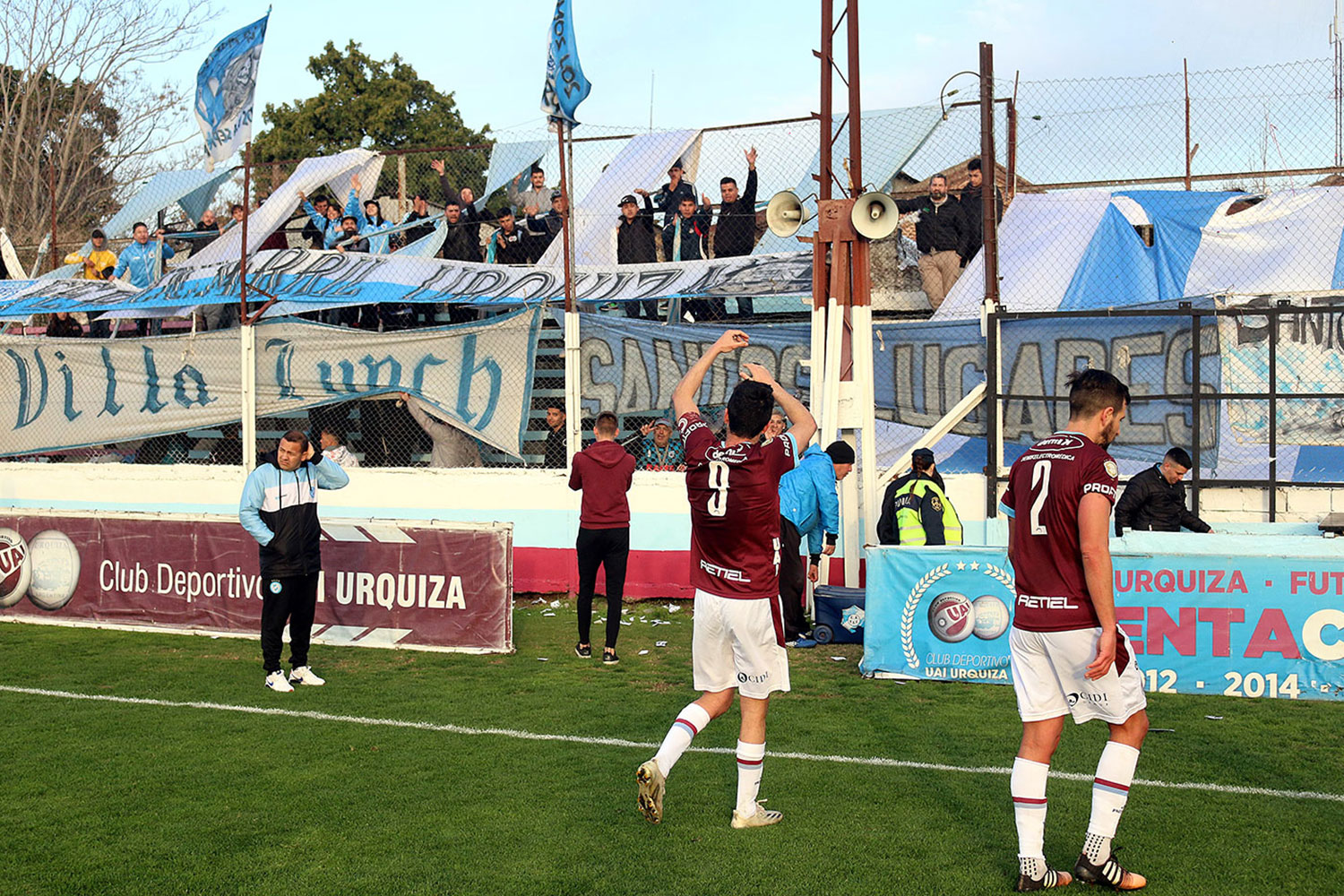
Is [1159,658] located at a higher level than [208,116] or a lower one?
lower

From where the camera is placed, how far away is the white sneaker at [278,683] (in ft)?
29.7

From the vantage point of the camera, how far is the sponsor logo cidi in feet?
35.3

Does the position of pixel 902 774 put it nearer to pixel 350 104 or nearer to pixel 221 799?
pixel 221 799

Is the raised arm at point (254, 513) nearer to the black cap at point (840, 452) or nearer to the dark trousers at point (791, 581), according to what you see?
the dark trousers at point (791, 581)

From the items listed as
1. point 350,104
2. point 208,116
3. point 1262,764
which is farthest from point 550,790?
point 350,104

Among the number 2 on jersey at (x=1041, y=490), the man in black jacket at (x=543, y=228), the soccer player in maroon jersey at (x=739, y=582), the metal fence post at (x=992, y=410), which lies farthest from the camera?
the man in black jacket at (x=543, y=228)

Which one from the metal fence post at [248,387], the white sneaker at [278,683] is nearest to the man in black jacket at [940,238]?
the metal fence post at [248,387]

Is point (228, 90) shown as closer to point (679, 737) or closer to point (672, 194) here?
point (672, 194)

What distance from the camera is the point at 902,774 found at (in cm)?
672

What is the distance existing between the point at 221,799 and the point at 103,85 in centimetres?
2942

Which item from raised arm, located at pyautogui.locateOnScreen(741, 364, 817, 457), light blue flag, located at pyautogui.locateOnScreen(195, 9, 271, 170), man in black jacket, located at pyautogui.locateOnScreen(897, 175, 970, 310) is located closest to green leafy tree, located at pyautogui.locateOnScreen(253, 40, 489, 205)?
light blue flag, located at pyautogui.locateOnScreen(195, 9, 271, 170)

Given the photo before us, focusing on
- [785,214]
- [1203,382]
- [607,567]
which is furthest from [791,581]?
[1203,382]

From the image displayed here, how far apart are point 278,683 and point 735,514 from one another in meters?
4.81

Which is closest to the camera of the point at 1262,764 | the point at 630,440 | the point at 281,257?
the point at 1262,764
